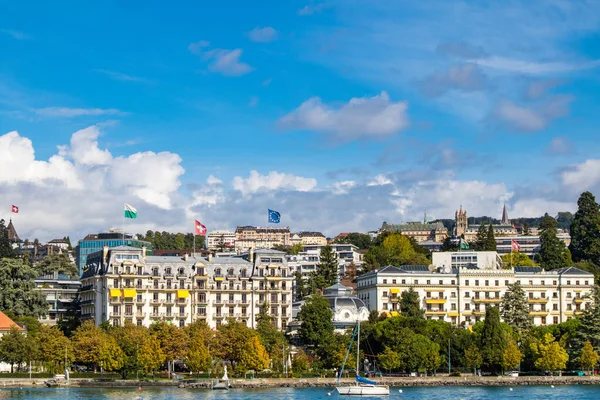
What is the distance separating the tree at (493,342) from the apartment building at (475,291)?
28.3 m

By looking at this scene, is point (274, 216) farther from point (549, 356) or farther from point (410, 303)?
point (549, 356)

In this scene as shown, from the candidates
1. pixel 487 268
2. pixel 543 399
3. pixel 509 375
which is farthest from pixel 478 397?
pixel 487 268

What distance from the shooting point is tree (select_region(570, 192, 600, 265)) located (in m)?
184

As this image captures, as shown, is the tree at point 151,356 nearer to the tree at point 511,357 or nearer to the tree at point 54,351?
the tree at point 54,351

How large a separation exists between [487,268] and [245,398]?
233ft

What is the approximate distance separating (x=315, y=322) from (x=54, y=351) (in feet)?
109

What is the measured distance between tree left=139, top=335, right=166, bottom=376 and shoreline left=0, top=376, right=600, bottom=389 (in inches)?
101

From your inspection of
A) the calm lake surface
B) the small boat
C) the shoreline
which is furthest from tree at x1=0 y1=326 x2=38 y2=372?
the small boat

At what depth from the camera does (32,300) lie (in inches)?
5876

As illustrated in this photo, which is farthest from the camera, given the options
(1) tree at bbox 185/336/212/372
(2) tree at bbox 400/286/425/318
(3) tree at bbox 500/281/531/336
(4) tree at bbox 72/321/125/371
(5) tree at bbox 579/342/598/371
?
(2) tree at bbox 400/286/425/318

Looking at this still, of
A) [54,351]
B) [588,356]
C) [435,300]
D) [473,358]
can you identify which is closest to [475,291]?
[435,300]

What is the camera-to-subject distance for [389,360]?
119 metres

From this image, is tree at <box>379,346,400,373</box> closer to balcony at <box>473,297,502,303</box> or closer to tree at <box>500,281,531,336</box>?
tree at <box>500,281,531,336</box>

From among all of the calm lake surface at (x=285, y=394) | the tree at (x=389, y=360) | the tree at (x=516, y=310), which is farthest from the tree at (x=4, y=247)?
the tree at (x=516, y=310)
